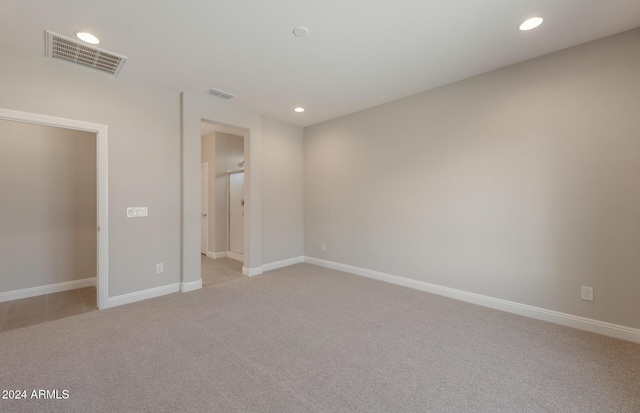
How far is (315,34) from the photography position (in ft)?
7.88

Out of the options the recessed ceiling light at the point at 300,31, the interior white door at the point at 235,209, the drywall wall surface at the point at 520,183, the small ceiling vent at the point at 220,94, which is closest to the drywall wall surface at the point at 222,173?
the interior white door at the point at 235,209

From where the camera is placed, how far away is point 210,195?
6109 millimetres

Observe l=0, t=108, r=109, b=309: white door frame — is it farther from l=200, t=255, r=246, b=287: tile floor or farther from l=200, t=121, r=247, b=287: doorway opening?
l=200, t=121, r=247, b=287: doorway opening

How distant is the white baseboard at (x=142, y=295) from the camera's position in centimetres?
318

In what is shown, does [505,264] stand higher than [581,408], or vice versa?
[505,264]

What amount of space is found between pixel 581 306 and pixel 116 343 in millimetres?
4356

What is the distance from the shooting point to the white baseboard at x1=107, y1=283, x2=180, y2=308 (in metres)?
3.18

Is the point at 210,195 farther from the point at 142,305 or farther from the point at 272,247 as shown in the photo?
the point at 142,305

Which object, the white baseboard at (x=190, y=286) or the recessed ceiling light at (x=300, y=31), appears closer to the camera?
the recessed ceiling light at (x=300, y=31)

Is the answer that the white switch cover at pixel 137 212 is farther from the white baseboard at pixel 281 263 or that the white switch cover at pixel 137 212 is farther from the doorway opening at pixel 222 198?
the doorway opening at pixel 222 198

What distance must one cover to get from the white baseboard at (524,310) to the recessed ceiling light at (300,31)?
3.34 metres

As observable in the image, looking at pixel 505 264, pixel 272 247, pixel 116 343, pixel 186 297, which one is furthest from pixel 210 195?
pixel 505 264

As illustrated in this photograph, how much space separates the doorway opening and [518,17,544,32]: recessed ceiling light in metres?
4.94

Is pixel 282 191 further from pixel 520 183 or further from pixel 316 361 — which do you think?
pixel 520 183
